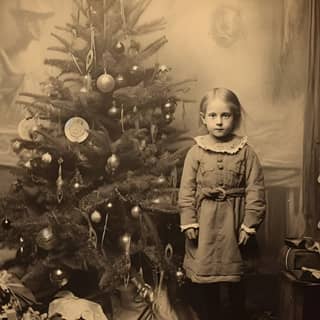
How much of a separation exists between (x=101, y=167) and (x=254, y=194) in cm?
67

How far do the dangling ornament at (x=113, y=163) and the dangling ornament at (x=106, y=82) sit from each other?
29 centimetres

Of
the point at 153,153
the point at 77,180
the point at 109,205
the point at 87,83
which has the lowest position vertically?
the point at 109,205

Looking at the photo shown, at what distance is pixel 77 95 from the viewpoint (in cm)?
235

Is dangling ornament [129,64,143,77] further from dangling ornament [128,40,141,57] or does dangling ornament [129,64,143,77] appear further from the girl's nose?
the girl's nose

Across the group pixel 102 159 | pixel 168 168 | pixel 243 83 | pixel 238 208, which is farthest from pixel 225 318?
pixel 243 83

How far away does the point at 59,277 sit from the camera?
7.68 feet

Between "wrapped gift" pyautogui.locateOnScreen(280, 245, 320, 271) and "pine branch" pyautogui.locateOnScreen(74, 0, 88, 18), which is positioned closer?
"wrapped gift" pyautogui.locateOnScreen(280, 245, 320, 271)

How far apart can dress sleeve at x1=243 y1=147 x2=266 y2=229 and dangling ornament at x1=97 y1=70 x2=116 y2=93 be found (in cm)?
66

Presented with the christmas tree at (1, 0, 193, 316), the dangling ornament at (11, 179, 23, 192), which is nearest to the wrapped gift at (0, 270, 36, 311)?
the christmas tree at (1, 0, 193, 316)

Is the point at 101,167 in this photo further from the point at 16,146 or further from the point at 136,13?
the point at 136,13

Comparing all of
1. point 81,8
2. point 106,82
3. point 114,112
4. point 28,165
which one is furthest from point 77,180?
point 81,8

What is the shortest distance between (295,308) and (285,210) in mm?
421

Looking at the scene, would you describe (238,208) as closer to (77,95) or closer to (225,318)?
(225,318)

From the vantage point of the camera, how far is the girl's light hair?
2361mm
